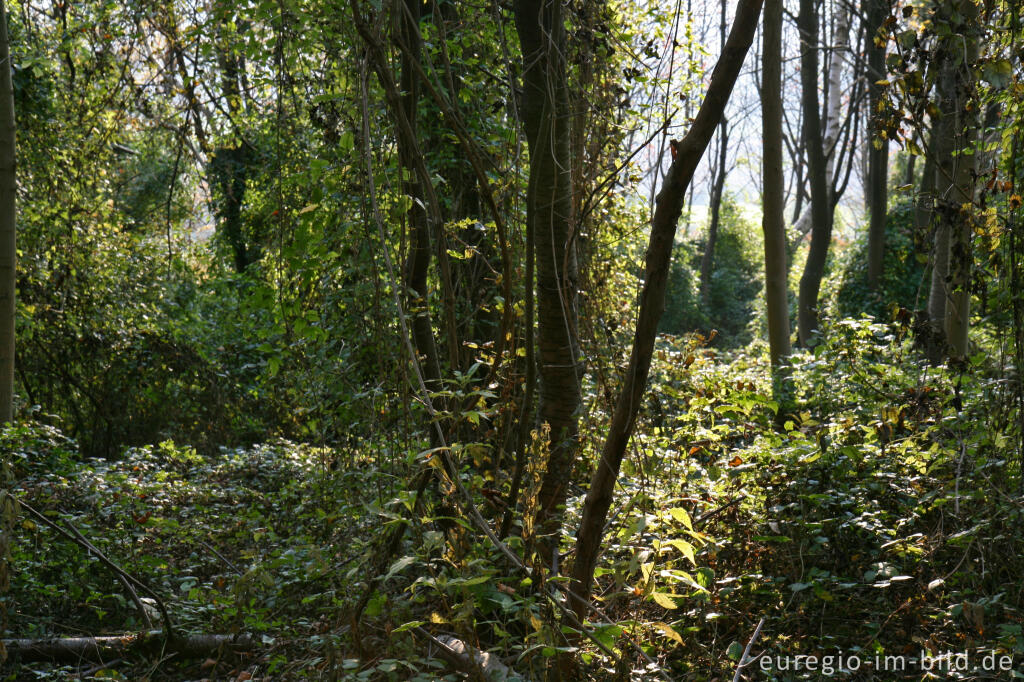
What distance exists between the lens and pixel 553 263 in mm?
2811

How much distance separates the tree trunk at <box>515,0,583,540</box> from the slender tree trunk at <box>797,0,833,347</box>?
6.85 metres

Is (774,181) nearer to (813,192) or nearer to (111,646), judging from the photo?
(813,192)

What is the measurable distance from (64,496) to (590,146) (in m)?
4.13

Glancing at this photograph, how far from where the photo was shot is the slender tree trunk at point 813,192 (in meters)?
9.27

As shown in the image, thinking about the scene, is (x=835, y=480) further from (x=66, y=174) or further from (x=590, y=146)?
(x=66, y=174)


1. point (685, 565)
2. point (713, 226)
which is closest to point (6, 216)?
point (685, 565)

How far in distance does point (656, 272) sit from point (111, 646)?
3172mm

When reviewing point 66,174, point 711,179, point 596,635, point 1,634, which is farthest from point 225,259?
point 711,179

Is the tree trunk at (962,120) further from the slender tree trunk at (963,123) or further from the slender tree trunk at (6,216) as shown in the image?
the slender tree trunk at (6,216)

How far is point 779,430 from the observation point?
6641mm

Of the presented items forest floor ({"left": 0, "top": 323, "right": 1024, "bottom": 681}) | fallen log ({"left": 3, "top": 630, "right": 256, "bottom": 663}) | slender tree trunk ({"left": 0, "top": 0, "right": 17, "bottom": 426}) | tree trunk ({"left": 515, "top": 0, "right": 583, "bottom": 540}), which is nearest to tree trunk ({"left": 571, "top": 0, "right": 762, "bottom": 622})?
forest floor ({"left": 0, "top": 323, "right": 1024, "bottom": 681})

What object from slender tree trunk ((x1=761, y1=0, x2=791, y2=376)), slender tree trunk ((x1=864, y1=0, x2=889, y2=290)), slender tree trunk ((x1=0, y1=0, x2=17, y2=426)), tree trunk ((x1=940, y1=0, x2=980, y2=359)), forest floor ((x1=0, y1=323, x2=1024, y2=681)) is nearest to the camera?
forest floor ((x1=0, y1=323, x2=1024, y2=681))

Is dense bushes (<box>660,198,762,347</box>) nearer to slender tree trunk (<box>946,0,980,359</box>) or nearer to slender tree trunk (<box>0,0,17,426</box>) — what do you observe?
slender tree trunk (<box>946,0,980,359</box>)

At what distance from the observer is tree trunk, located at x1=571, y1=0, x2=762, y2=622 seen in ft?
6.59
